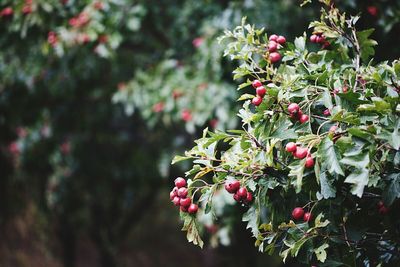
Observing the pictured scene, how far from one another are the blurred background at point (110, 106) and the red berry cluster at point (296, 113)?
1456mm

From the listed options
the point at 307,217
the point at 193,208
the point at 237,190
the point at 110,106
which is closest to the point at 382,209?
the point at 307,217

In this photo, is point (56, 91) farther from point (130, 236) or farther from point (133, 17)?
point (130, 236)

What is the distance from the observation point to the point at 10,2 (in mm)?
3461

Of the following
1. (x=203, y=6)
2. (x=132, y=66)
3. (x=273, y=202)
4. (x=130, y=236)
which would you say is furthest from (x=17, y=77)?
(x=130, y=236)

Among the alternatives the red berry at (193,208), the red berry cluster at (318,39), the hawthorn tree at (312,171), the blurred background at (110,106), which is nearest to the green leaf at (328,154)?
the hawthorn tree at (312,171)

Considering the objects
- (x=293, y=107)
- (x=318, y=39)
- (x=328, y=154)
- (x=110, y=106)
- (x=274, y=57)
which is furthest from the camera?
(x=110, y=106)

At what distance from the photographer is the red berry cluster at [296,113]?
53.2 inches

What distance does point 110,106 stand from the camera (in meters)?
5.50

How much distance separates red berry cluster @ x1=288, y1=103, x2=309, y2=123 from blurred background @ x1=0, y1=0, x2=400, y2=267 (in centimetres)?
146

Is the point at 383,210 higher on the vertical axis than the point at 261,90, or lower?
lower

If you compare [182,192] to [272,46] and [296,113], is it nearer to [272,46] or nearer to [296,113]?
[296,113]

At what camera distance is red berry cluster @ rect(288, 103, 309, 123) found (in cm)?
135

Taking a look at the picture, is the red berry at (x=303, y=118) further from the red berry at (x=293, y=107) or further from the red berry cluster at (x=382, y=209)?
the red berry cluster at (x=382, y=209)

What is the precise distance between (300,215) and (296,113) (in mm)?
325
